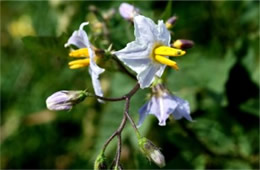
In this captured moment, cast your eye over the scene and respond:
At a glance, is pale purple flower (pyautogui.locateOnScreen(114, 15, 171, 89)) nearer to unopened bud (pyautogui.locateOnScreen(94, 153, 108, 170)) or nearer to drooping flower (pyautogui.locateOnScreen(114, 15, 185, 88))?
drooping flower (pyautogui.locateOnScreen(114, 15, 185, 88))

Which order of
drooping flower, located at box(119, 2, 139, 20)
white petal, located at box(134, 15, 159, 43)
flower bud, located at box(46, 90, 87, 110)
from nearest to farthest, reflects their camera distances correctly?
white petal, located at box(134, 15, 159, 43) < flower bud, located at box(46, 90, 87, 110) < drooping flower, located at box(119, 2, 139, 20)

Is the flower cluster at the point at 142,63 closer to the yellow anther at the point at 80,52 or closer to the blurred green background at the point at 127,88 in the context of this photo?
the yellow anther at the point at 80,52

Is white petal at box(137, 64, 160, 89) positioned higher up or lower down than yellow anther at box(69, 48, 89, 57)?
lower down

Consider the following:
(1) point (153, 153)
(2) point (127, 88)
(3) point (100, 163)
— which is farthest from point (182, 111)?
(2) point (127, 88)

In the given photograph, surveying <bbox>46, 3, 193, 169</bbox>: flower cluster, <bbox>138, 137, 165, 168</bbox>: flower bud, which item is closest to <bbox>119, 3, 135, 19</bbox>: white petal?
<bbox>46, 3, 193, 169</bbox>: flower cluster

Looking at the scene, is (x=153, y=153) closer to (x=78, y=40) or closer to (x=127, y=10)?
(x=78, y=40)

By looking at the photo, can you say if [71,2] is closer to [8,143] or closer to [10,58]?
[10,58]

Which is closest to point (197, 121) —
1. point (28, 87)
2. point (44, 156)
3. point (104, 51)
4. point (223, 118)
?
point (223, 118)
